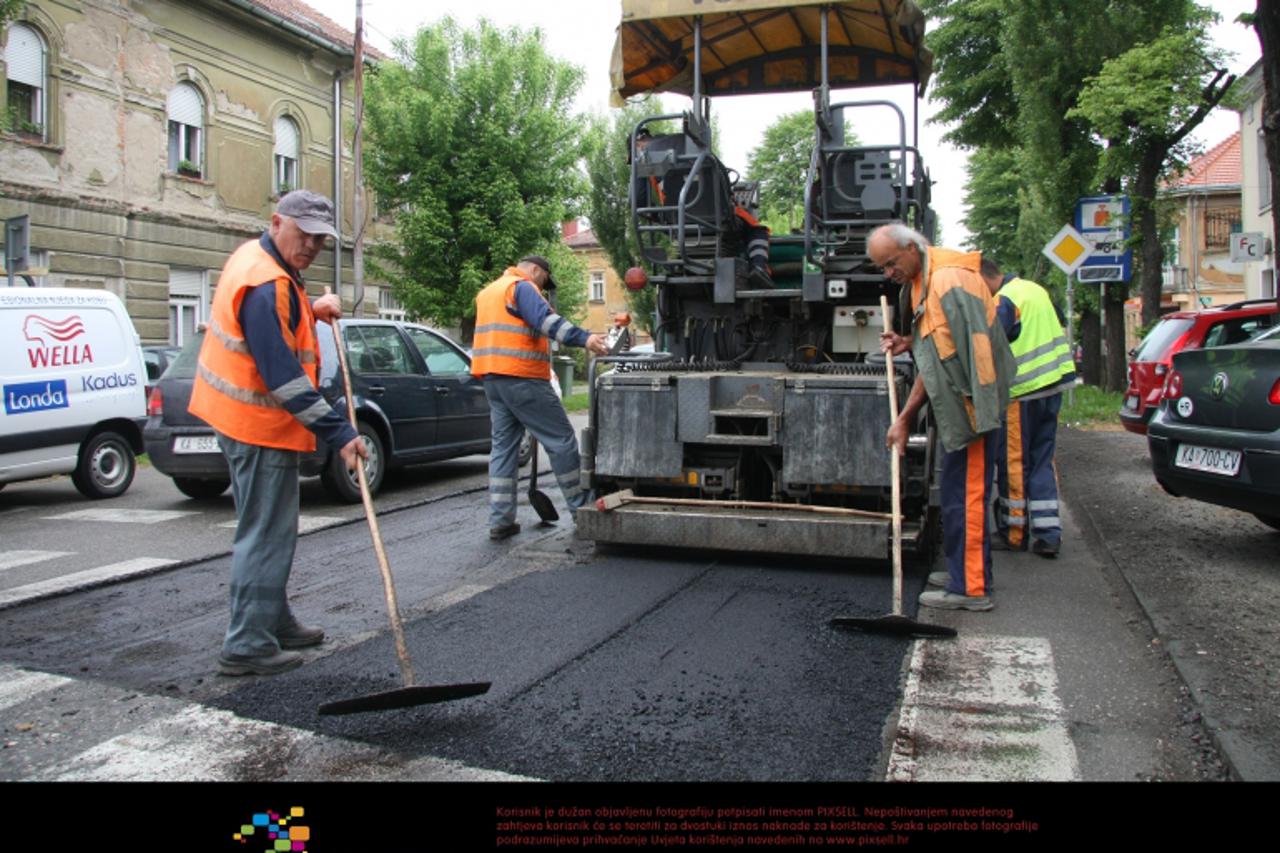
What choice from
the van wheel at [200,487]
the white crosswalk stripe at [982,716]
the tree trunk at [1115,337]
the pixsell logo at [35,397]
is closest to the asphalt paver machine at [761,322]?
the white crosswalk stripe at [982,716]

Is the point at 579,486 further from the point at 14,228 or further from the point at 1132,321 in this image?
the point at 1132,321

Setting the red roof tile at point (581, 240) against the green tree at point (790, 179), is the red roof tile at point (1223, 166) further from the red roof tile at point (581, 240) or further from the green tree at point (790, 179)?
the green tree at point (790, 179)

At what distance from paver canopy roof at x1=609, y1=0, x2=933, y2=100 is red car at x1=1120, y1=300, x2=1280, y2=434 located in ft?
14.6

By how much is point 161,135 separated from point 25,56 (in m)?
3.08

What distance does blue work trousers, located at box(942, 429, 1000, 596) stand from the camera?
5.09m

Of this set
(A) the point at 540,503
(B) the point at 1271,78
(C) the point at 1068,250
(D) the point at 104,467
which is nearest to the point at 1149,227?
(C) the point at 1068,250

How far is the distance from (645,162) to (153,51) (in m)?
17.3

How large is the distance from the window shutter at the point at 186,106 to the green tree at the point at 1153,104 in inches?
659

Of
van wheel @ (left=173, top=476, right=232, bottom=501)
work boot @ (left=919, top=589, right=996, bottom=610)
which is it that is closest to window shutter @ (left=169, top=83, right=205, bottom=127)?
van wheel @ (left=173, top=476, right=232, bottom=501)

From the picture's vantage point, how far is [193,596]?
5.57 meters

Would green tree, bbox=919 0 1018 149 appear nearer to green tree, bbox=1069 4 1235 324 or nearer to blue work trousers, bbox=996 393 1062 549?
green tree, bbox=1069 4 1235 324

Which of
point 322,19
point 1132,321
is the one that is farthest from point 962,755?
point 1132,321

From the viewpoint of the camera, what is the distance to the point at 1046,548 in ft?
21.3
